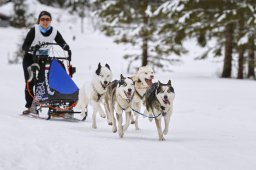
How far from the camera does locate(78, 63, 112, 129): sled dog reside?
7.33 m

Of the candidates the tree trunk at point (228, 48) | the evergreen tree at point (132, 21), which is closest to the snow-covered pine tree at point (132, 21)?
the evergreen tree at point (132, 21)

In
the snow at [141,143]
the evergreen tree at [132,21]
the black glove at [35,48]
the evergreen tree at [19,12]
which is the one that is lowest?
the snow at [141,143]

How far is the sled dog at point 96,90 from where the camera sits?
7328mm

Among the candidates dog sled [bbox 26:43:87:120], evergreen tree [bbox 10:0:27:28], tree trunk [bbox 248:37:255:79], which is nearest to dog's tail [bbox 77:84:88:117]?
dog sled [bbox 26:43:87:120]

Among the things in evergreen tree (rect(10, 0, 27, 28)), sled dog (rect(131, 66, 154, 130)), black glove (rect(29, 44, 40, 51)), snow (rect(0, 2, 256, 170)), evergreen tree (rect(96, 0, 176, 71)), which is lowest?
snow (rect(0, 2, 256, 170))

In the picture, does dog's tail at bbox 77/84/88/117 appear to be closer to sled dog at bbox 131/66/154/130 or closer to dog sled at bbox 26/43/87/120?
dog sled at bbox 26/43/87/120

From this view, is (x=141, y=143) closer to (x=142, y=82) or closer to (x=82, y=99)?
(x=142, y=82)

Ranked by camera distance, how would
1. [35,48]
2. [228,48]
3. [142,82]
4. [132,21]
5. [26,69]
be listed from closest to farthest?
1. [142,82]
2. [35,48]
3. [26,69]
4. [228,48]
5. [132,21]

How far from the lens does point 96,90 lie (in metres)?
7.64

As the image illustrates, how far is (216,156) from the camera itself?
5285 millimetres

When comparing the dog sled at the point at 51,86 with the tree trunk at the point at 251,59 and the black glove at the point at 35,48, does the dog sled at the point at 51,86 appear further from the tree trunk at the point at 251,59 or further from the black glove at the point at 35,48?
the tree trunk at the point at 251,59

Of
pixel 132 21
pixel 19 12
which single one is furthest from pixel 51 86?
pixel 19 12

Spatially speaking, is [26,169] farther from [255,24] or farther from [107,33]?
[107,33]

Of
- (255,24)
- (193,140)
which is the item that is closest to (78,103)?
(193,140)
